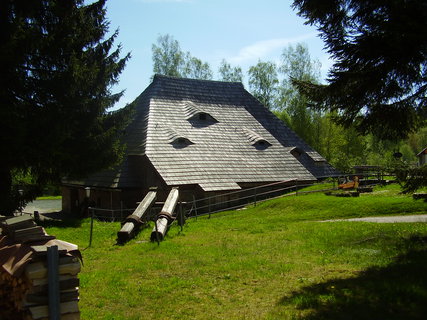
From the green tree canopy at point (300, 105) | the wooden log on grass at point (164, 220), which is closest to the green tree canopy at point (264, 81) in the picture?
the green tree canopy at point (300, 105)

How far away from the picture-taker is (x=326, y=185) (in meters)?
28.8

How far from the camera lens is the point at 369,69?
10359 mm

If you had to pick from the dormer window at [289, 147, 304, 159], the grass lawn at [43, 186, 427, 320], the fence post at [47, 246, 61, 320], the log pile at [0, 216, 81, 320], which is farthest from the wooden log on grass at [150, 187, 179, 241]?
the dormer window at [289, 147, 304, 159]

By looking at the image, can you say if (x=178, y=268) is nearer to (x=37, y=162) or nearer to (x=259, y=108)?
(x=37, y=162)

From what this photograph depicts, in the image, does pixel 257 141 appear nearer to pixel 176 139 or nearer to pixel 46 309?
pixel 176 139

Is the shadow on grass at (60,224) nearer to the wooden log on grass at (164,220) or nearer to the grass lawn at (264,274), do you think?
the grass lawn at (264,274)

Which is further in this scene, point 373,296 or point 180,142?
point 180,142

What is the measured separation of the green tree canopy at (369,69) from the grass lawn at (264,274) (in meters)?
3.37

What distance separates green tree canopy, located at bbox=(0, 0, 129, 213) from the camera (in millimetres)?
15469

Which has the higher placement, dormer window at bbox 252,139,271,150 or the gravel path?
dormer window at bbox 252,139,271,150

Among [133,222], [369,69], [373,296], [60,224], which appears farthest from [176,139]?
[373,296]

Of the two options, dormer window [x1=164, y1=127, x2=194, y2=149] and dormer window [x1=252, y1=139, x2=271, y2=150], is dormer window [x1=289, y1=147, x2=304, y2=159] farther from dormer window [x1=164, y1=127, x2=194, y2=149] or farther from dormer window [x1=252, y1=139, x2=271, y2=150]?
dormer window [x1=164, y1=127, x2=194, y2=149]

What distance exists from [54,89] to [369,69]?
12.3 metres

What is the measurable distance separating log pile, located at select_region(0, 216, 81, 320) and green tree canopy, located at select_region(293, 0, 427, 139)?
25.4ft
